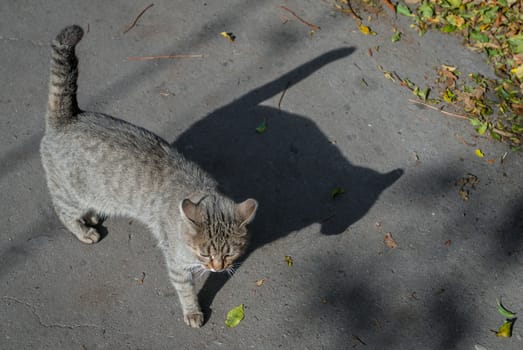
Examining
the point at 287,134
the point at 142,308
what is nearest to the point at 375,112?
the point at 287,134

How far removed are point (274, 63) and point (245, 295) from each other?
226 cm

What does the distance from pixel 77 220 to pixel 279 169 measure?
60.8 inches

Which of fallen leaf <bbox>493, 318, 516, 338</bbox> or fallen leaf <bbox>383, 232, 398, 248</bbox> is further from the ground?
fallen leaf <bbox>383, 232, 398, 248</bbox>

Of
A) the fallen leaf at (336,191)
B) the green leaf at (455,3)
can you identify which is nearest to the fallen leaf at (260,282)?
the fallen leaf at (336,191)

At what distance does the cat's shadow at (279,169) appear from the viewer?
404 centimetres

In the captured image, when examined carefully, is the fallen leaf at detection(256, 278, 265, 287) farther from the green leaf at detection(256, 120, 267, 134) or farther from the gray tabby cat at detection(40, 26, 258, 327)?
the green leaf at detection(256, 120, 267, 134)

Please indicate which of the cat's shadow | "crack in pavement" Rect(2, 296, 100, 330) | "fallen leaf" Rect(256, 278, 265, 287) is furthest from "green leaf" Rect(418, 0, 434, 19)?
"crack in pavement" Rect(2, 296, 100, 330)

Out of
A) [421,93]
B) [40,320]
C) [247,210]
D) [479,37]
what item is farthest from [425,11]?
[40,320]

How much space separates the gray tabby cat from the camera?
127 inches

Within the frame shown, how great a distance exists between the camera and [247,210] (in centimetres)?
310

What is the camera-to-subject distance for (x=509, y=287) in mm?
3801

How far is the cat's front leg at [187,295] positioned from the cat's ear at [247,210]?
0.54m

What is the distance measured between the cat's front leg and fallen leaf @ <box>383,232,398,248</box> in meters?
1.43

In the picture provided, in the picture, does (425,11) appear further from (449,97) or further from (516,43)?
(449,97)
